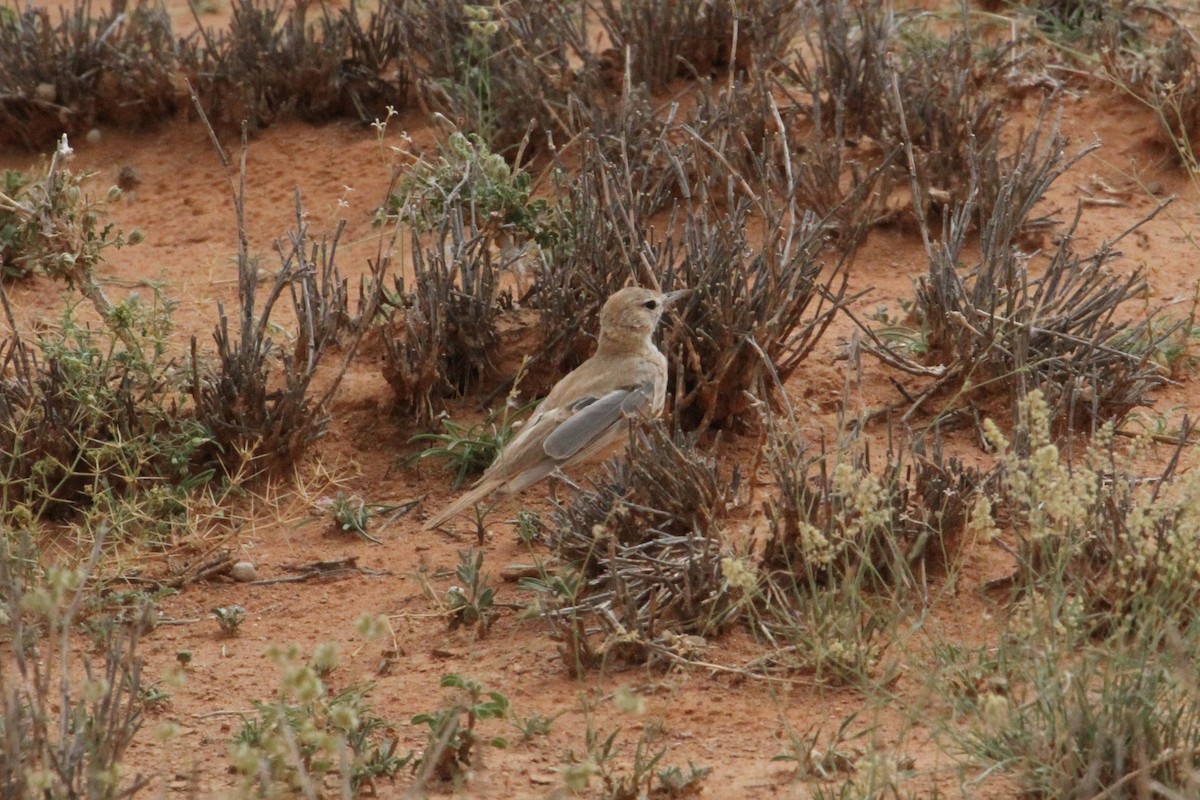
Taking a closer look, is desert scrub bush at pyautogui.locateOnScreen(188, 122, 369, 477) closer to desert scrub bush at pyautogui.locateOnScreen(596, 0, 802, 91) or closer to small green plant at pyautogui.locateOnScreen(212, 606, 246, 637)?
small green plant at pyautogui.locateOnScreen(212, 606, 246, 637)

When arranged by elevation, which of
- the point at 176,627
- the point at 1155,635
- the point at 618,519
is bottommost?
the point at 176,627

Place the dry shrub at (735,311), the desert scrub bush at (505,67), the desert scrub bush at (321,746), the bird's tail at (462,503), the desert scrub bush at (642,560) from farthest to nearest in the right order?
1. the desert scrub bush at (505,67)
2. the dry shrub at (735,311)
3. the bird's tail at (462,503)
4. the desert scrub bush at (642,560)
5. the desert scrub bush at (321,746)

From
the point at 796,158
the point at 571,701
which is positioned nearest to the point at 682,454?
the point at 571,701

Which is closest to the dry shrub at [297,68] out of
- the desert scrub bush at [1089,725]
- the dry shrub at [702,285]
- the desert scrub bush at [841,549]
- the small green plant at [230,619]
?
the dry shrub at [702,285]

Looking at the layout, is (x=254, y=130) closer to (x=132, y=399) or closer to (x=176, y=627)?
(x=132, y=399)

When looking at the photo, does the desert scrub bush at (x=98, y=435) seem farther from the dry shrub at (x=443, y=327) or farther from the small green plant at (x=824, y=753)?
the small green plant at (x=824, y=753)

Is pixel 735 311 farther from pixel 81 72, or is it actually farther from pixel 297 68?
pixel 81 72

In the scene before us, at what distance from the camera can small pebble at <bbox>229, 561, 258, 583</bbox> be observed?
494cm

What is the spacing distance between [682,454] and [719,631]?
0.52 m

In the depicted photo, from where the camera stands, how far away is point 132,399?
523cm

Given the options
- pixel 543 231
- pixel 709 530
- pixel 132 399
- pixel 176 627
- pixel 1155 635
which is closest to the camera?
pixel 1155 635

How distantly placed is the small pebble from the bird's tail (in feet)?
1.83

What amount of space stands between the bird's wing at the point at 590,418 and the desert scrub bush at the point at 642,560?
0.30 m

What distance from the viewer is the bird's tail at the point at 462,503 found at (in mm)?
5086
